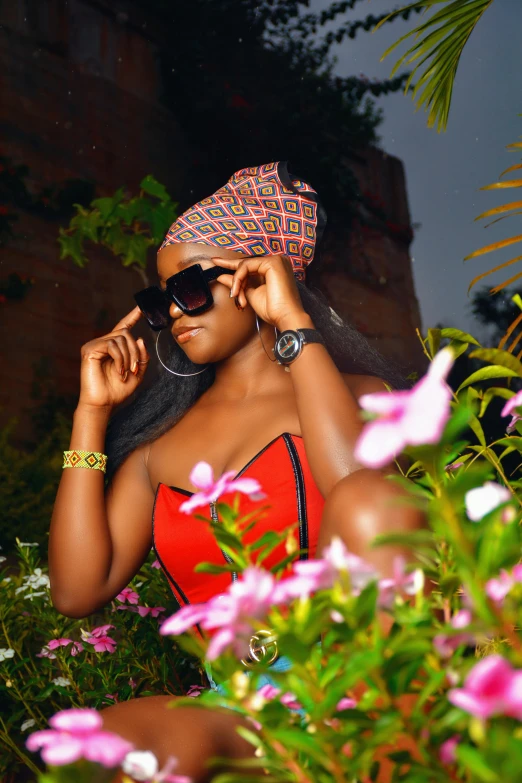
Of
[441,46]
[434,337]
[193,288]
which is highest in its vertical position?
[441,46]

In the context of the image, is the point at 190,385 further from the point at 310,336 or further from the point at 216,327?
the point at 310,336

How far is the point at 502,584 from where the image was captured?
53 cm

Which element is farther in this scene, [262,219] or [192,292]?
[262,219]

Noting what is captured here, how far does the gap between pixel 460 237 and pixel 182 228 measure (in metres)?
3.44

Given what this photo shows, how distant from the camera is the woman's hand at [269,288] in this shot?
62.9 inches

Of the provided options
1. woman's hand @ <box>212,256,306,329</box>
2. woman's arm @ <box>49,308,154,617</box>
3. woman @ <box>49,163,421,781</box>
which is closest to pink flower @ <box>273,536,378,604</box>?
woman @ <box>49,163,421,781</box>

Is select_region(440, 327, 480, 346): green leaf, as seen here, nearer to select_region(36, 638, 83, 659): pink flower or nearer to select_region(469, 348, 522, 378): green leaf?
select_region(469, 348, 522, 378): green leaf

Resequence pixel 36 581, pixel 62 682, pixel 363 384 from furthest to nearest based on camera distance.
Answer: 1. pixel 36 581
2. pixel 62 682
3. pixel 363 384

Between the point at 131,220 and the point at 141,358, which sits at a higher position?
the point at 141,358

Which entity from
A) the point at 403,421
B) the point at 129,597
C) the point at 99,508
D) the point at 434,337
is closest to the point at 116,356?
the point at 99,508

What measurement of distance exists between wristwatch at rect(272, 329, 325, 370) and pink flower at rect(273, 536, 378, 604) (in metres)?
0.92

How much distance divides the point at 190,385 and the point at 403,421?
1.64 meters

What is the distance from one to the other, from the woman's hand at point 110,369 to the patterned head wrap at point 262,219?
0.28 m

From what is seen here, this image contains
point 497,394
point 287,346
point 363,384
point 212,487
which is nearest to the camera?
point 212,487
